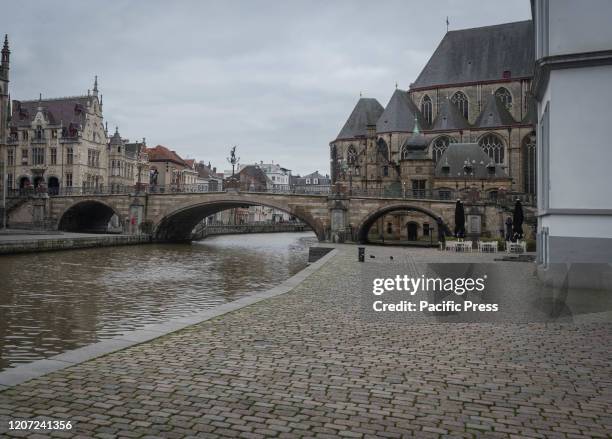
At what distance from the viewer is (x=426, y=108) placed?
66812 mm

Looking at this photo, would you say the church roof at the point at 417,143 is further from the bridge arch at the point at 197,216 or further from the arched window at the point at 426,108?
the bridge arch at the point at 197,216

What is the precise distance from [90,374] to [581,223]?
13687 millimetres

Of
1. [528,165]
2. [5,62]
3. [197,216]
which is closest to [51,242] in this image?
[5,62]

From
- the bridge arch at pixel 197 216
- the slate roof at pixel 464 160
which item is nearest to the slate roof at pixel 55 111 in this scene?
the bridge arch at pixel 197 216

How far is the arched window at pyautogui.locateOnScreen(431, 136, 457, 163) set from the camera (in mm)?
62406

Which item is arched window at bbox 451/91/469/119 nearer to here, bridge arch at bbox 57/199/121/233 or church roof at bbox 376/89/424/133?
church roof at bbox 376/89/424/133

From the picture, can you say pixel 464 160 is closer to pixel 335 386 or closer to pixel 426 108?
pixel 426 108

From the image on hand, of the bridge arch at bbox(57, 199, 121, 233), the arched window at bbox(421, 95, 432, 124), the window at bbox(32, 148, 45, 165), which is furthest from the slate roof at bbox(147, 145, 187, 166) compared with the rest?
the arched window at bbox(421, 95, 432, 124)

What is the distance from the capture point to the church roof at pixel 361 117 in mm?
69438

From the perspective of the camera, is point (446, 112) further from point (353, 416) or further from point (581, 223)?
point (353, 416)

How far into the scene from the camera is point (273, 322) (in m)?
10.0

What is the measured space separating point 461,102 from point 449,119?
165 inches

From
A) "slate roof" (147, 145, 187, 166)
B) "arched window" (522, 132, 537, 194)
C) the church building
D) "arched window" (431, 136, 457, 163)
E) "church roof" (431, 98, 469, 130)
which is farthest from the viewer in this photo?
"slate roof" (147, 145, 187, 166)

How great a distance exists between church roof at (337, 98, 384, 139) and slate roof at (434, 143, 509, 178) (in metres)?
13.8
